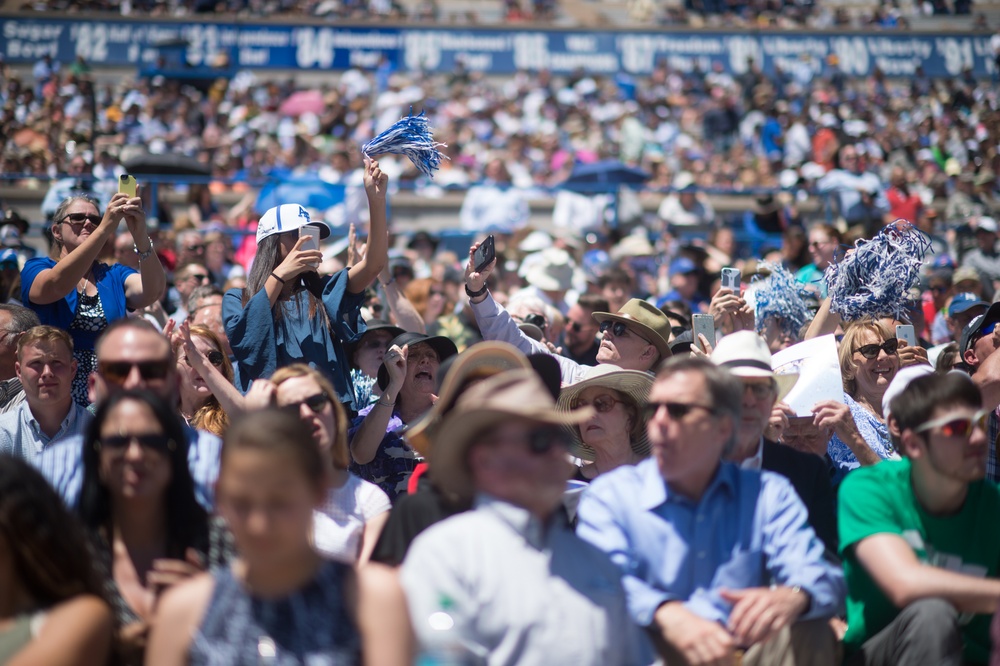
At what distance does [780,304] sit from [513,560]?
4.11 metres

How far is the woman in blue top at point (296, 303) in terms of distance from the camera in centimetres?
518

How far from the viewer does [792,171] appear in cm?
1698

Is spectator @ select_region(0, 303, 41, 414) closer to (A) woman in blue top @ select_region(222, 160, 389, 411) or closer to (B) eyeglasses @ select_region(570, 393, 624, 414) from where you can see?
(A) woman in blue top @ select_region(222, 160, 389, 411)

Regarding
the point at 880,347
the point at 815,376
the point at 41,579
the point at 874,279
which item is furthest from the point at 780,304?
the point at 41,579

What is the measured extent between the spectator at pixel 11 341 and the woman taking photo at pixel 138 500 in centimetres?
240

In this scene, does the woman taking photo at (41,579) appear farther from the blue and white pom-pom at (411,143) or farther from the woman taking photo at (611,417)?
the blue and white pom-pom at (411,143)

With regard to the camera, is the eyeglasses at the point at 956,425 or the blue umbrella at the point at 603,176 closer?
the eyeglasses at the point at 956,425

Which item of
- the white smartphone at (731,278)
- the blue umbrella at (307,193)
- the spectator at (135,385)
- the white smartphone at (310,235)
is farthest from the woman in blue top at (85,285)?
the blue umbrella at (307,193)

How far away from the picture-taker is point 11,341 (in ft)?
18.4

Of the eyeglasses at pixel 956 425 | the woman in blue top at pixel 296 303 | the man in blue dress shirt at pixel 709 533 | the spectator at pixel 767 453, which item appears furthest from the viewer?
the woman in blue top at pixel 296 303

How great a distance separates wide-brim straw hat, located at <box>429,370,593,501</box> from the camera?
312 cm

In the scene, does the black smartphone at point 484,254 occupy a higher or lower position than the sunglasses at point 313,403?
higher

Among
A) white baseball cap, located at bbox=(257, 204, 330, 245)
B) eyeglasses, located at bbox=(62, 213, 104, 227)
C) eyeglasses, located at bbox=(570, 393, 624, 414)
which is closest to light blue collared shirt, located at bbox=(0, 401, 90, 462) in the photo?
eyeglasses, located at bbox=(62, 213, 104, 227)

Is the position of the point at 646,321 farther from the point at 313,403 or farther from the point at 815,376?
the point at 313,403
